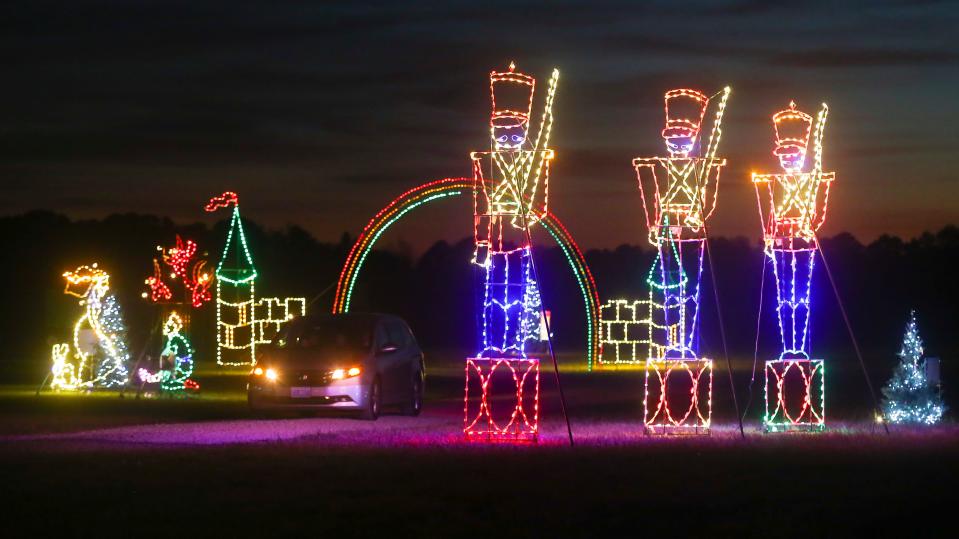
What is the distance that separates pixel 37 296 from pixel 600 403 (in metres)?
61.5

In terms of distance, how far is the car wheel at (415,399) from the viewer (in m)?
23.9

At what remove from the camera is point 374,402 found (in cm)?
2211

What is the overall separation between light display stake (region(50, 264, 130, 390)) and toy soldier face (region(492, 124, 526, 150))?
1483 centimetres

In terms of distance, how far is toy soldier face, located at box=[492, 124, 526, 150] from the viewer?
60.7ft

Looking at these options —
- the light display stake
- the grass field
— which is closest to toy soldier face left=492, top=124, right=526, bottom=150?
the grass field

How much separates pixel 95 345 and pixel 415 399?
33.2 ft

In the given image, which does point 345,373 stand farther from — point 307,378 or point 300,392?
point 300,392

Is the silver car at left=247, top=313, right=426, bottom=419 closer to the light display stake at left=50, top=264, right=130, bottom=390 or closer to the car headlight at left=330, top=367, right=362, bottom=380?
the car headlight at left=330, top=367, right=362, bottom=380

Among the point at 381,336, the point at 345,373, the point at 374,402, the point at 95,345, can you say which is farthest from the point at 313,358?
the point at 95,345

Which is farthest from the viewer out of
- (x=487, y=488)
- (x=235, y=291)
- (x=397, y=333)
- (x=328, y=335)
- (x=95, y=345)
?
(x=235, y=291)

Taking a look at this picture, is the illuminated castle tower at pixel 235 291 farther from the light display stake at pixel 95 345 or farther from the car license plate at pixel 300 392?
the car license plate at pixel 300 392

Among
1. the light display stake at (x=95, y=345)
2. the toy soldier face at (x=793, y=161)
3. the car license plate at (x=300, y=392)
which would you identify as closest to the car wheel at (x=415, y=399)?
the car license plate at (x=300, y=392)

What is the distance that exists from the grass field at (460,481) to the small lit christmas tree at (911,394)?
1338 mm

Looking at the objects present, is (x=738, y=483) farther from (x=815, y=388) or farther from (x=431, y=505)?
(x=815, y=388)
